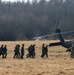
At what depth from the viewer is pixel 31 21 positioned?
13538 centimetres

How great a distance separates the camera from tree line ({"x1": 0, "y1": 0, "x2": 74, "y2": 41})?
384ft

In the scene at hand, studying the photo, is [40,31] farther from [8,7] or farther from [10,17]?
[8,7]

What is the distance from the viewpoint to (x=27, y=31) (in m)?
123

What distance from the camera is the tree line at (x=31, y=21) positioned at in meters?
117

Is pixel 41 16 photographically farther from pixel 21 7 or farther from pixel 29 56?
pixel 29 56

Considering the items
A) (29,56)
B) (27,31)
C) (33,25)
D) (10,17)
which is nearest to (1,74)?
(29,56)

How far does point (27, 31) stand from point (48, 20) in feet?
58.8

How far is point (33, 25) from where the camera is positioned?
131000 mm

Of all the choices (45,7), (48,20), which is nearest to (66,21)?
(48,20)

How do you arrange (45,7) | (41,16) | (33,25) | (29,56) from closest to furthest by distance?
(29,56), (33,25), (41,16), (45,7)

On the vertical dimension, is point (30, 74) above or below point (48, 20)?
below

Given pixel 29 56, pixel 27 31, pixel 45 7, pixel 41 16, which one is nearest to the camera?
pixel 29 56

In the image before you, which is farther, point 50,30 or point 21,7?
point 21,7

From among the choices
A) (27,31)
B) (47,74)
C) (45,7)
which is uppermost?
(45,7)
